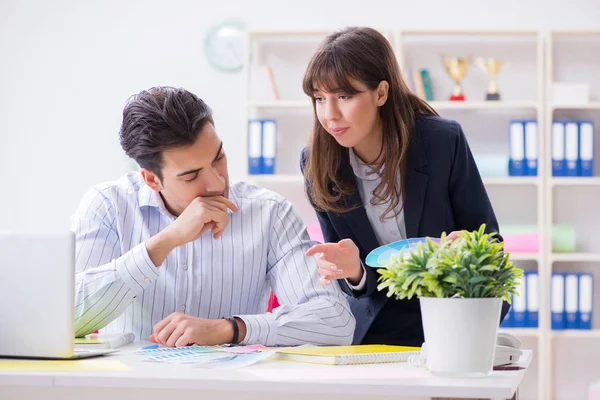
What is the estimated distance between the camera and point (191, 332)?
165 centimetres

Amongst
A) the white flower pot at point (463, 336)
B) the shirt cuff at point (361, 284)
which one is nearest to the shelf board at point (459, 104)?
the shirt cuff at point (361, 284)

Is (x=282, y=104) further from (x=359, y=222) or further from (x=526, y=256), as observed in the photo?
(x=359, y=222)

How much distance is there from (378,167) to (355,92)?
0.67 feet

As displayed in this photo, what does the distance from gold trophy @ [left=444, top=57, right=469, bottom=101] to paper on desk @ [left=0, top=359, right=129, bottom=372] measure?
335 cm

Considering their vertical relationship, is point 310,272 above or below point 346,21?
below

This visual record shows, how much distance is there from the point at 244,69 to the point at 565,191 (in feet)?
6.11

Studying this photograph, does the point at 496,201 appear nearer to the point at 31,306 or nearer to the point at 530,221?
the point at 530,221

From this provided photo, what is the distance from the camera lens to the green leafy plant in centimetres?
127

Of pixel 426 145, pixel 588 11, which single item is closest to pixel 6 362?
pixel 426 145

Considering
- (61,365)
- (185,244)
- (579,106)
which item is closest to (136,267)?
(185,244)

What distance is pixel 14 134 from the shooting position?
16.0ft

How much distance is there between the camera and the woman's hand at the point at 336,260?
1.64 metres

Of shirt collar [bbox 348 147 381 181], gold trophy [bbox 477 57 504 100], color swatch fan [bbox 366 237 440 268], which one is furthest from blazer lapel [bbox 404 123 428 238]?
gold trophy [bbox 477 57 504 100]

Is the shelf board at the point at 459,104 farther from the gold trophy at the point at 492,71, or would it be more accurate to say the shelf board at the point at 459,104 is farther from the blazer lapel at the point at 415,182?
the blazer lapel at the point at 415,182
